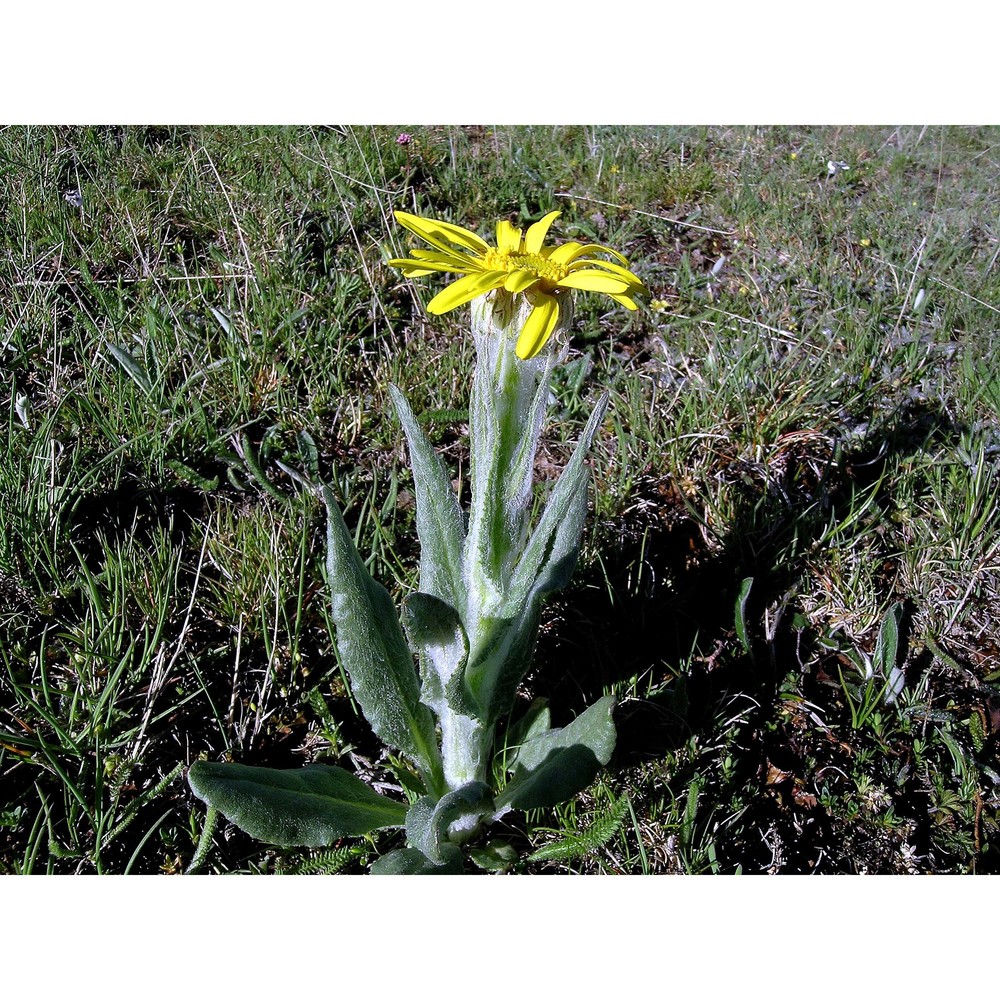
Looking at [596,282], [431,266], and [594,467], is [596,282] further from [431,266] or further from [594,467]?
[594,467]

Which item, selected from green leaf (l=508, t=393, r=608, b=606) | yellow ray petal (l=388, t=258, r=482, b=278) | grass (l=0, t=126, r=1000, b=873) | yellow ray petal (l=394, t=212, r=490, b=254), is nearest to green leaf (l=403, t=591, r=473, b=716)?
green leaf (l=508, t=393, r=608, b=606)

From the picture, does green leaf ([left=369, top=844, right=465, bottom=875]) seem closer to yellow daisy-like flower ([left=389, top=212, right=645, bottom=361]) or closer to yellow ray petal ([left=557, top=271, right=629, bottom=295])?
yellow daisy-like flower ([left=389, top=212, right=645, bottom=361])

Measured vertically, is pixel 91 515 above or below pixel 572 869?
above

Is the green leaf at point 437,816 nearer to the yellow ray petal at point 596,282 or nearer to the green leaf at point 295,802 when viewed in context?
the green leaf at point 295,802

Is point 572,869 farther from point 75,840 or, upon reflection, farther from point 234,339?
point 234,339

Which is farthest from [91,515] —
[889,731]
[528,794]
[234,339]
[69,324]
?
[889,731]

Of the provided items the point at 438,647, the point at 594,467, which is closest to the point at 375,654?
the point at 438,647
